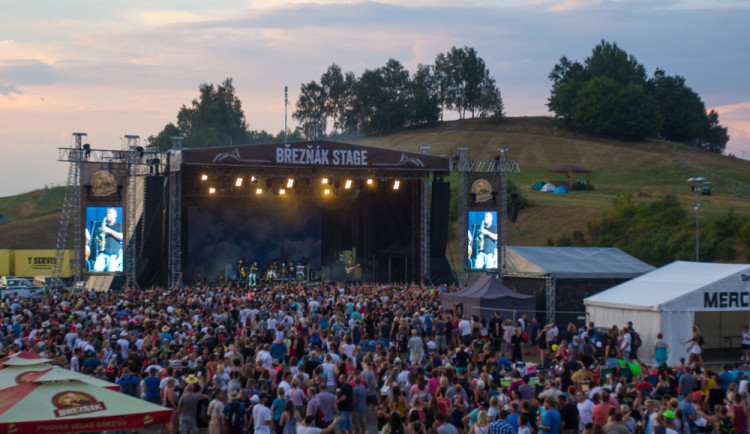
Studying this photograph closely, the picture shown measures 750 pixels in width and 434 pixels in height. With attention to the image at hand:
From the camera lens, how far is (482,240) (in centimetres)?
3102

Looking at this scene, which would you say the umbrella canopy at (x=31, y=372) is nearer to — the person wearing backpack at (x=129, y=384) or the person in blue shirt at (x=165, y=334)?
the person wearing backpack at (x=129, y=384)

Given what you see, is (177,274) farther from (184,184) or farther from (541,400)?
(541,400)

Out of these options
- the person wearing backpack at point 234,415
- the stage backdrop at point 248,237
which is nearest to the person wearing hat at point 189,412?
the person wearing backpack at point 234,415

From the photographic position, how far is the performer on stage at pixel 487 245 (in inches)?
1212

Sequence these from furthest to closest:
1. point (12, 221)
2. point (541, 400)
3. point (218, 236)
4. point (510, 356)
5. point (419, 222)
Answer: point (12, 221) → point (218, 236) → point (419, 222) → point (510, 356) → point (541, 400)

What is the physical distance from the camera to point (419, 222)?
32969mm

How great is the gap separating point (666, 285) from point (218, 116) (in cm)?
7832

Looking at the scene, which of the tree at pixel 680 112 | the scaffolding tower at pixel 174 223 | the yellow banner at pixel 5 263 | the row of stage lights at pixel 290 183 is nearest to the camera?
the scaffolding tower at pixel 174 223

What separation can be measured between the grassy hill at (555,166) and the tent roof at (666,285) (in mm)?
20157

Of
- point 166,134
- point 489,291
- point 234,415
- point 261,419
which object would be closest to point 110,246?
point 489,291

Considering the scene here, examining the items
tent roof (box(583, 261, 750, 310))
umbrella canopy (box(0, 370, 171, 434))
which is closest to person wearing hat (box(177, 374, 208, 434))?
umbrella canopy (box(0, 370, 171, 434))

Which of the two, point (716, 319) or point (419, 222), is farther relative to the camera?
point (419, 222)

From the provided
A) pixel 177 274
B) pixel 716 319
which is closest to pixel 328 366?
pixel 716 319

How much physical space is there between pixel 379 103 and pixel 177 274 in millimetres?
60017
